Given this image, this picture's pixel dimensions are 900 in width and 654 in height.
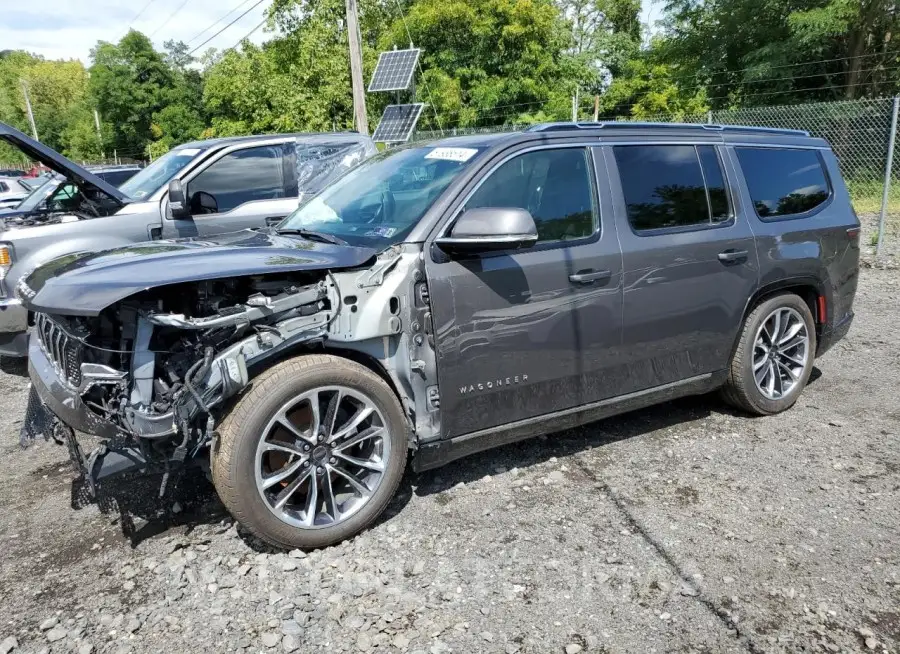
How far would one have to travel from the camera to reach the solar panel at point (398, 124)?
14141mm

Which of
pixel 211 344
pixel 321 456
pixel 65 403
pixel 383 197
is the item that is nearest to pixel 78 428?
pixel 65 403

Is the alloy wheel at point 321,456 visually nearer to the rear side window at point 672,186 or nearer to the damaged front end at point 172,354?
the damaged front end at point 172,354

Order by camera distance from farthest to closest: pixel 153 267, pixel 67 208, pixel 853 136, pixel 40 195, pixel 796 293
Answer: pixel 853 136, pixel 40 195, pixel 67 208, pixel 796 293, pixel 153 267

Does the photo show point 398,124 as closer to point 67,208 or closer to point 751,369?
point 67,208

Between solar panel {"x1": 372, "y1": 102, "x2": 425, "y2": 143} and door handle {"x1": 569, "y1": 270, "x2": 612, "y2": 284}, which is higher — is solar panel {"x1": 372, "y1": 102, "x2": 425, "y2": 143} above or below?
above

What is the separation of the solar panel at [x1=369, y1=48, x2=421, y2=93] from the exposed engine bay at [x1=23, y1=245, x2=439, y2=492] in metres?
12.9

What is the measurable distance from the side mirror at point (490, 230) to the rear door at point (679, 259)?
87cm

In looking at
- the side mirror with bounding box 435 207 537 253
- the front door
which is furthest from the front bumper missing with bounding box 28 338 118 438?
the side mirror with bounding box 435 207 537 253

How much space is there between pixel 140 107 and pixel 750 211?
54354mm

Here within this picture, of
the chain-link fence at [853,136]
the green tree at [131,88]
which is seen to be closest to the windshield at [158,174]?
the chain-link fence at [853,136]

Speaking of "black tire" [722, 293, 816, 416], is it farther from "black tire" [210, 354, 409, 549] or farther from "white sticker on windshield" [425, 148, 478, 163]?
"black tire" [210, 354, 409, 549]

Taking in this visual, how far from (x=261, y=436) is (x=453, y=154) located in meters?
1.77

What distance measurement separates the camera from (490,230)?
3062 millimetres

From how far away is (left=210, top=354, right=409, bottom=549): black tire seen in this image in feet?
9.28
